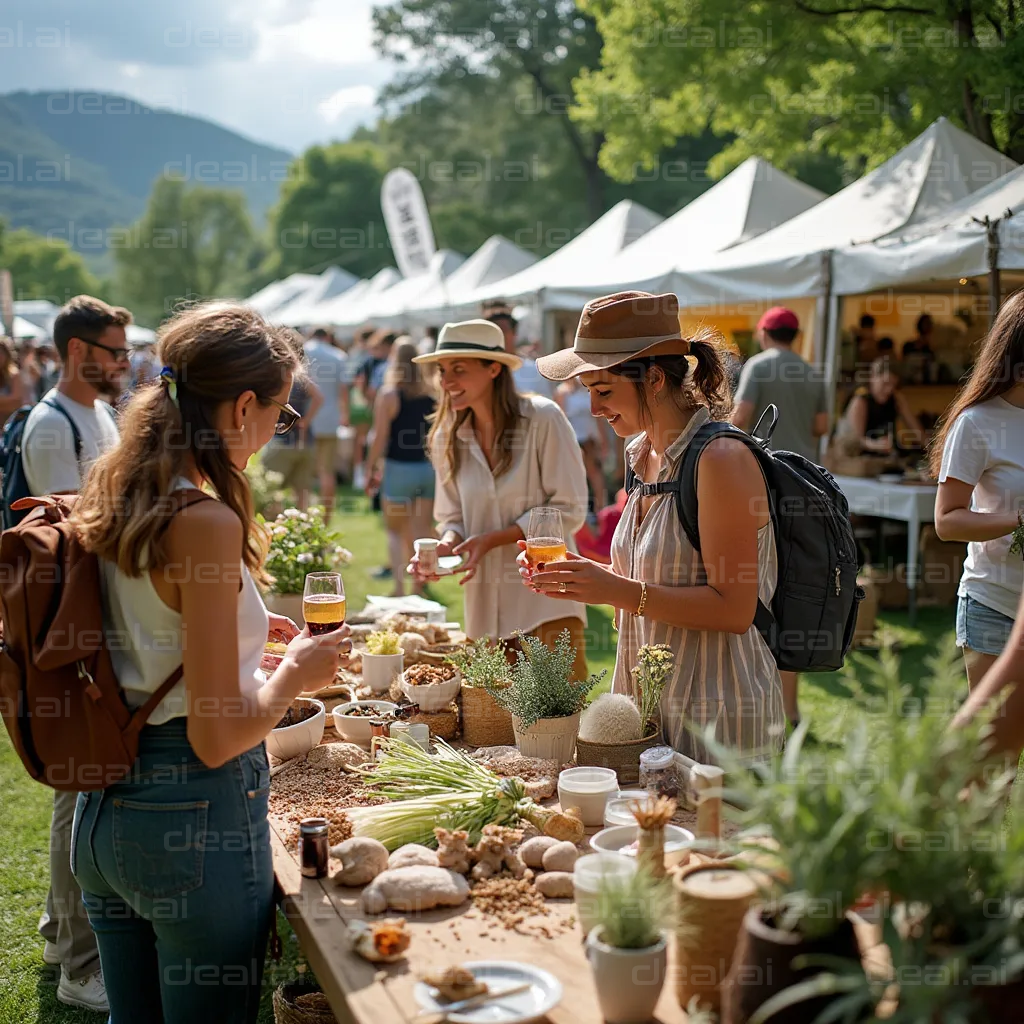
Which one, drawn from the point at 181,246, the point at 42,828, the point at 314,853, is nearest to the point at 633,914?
the point at 314,853

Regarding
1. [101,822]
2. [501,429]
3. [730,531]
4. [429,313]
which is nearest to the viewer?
[101,822]

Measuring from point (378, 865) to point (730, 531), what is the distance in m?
1.11

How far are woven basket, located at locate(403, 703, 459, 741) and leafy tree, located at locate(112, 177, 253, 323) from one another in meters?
74.6

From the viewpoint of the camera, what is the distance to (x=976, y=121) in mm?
9703

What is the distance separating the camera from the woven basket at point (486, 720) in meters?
2.91

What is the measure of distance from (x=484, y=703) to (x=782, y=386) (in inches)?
170

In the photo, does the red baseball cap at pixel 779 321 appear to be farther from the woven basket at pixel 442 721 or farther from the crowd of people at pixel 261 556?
the woven basket at pixel 442 721

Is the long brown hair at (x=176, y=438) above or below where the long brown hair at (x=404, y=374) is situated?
below

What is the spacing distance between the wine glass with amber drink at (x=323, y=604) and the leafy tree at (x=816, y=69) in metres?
7.96

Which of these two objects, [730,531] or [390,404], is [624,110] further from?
[730,531]

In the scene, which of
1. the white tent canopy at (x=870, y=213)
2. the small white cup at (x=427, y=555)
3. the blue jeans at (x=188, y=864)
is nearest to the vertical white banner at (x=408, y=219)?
the white tent canopy at (x=870, y=213)

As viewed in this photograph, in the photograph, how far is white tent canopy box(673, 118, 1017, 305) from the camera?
26.5 ft

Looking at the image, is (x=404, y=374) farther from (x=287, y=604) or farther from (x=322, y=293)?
(x=322, y=293)

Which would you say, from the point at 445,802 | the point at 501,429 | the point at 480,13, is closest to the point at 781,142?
the point at 501,429
